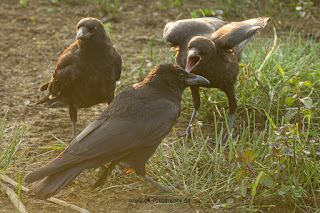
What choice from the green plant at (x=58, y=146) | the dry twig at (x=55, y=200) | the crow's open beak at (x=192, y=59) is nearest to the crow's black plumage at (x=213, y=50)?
the crow's open beak at (x=192, y=59)

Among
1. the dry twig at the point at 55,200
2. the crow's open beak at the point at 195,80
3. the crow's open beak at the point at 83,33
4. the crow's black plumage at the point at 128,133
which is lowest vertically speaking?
the dry twig at the point at 55,200

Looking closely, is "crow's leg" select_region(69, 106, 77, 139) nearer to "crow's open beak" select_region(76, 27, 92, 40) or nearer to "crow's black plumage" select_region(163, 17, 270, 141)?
"crow's open beak" select_region(76, 27, 92, 40)

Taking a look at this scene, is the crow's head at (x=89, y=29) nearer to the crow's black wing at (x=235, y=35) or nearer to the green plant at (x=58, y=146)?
the green plant at (x=58, y=146)

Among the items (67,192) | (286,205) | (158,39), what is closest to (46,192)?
(67,192)

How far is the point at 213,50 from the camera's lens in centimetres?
457

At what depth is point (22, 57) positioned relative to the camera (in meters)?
6.57

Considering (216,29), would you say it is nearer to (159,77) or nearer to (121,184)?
(159,77)

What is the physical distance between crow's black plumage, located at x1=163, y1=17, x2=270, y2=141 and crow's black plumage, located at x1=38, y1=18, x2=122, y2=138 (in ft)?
2.28

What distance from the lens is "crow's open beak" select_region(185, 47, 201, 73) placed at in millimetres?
4454

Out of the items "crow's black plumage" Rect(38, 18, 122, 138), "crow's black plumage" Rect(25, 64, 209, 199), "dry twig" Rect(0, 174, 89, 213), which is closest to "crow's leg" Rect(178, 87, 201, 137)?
"crow's black plumage" Rect(25, 64, 209, 199)

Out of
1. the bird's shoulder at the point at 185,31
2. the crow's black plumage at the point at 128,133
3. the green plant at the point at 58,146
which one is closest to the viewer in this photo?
the crow's black plumage at the point at 128,133

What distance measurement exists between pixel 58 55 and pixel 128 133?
10.5ft

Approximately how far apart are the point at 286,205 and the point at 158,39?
12.4 feet

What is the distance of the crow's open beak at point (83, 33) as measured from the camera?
175 inches
